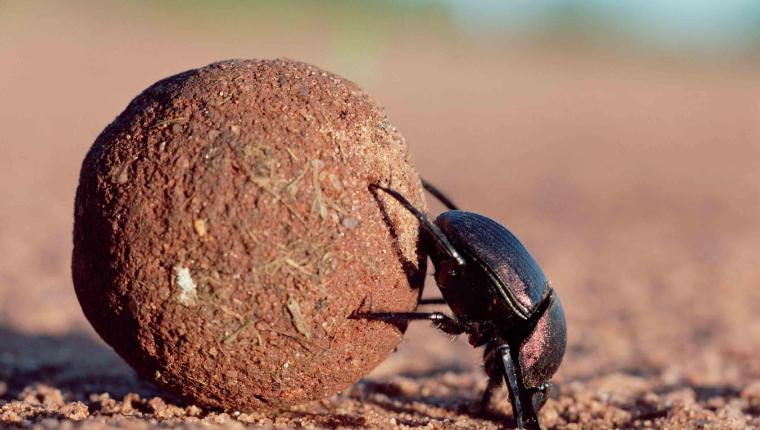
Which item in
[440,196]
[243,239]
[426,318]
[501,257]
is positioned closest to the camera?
[243,239]

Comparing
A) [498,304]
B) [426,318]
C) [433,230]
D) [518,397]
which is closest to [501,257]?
[498,304]

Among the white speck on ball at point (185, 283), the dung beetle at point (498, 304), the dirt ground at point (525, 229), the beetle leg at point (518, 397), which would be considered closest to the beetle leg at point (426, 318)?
the dung beetle at point (498, 304)

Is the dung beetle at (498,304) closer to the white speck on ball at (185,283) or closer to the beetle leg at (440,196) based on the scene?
the beetle leg at (440,196)

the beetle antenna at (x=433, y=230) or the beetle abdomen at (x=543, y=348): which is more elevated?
the beetle antenna at (x=433, y=230)

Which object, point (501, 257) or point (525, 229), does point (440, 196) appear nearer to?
point (501, 257)

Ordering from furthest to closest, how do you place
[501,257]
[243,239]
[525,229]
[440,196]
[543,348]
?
[525,229], [440,196], [543,348], [501,257], [243,239]

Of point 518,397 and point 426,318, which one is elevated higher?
point 426,318

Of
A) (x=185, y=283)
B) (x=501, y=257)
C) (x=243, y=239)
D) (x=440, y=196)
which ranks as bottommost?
(x=185, y=283)
